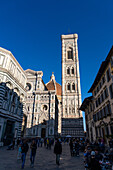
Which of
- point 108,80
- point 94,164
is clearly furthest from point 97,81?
point 94,164

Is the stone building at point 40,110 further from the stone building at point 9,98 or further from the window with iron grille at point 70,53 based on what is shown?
the stone building at point 9,98

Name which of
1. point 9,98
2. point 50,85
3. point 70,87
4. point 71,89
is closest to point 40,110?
point 71,89

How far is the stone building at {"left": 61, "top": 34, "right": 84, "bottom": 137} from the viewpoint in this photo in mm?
41562

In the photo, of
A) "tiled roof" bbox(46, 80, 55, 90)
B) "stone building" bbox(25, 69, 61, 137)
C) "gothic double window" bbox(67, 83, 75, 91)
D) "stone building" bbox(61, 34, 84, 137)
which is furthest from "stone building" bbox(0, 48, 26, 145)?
"tiled roof" bbox(46, 80, 55, 90)

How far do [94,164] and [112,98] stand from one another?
43.6 feet

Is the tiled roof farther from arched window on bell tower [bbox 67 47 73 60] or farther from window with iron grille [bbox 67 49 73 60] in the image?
window with iron grille [bbox 67 49 73 60]

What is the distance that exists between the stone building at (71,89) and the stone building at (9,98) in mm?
22275

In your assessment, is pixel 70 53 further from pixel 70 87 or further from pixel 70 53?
pixel 70 87

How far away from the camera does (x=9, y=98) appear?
20609 mm

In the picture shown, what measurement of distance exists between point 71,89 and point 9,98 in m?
30.2

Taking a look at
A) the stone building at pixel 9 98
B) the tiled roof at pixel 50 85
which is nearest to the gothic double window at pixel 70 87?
the tiled roof at pixel 50 85

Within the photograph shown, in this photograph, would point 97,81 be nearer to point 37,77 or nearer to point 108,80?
point 108,80

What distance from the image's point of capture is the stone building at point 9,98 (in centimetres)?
1870

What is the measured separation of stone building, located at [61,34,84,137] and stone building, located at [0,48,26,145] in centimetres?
2228
